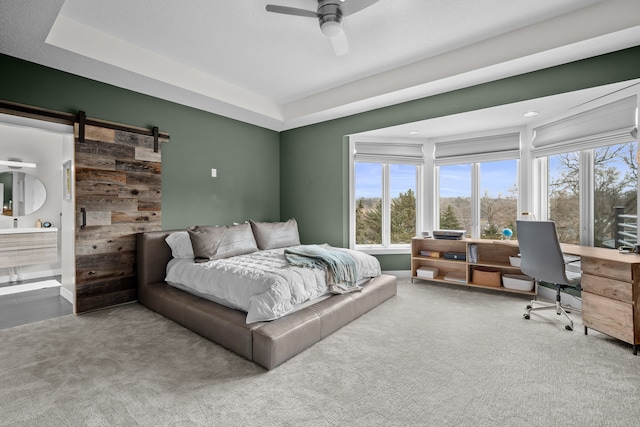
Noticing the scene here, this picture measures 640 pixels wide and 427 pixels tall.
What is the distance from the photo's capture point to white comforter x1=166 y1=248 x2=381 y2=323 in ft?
7.76

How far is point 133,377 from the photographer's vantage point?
6.70 ft

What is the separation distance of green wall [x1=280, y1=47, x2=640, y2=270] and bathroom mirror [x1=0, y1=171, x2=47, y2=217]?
417 centimetres

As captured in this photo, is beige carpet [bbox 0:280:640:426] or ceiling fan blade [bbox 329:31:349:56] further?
ceiling fan blade [bbox 329:31:349:56]

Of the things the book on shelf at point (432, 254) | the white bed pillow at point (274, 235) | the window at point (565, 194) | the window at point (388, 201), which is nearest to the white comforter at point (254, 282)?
the white bed pillow at point (274, 235)

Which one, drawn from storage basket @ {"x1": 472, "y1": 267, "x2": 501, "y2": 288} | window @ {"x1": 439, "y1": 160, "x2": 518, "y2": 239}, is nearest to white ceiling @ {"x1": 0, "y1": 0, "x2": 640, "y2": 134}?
window @ {"x1": 439, "y1": 160, "x2": 518, "y2": 239}

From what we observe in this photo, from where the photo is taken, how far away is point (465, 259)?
4277 mm

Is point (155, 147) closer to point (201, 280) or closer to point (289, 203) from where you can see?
point (201, 280)

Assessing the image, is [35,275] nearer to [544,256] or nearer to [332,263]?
[332,263]

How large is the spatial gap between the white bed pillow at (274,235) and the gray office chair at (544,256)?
9.67 ft

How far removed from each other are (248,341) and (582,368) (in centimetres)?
250

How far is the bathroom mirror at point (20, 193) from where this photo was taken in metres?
4.77

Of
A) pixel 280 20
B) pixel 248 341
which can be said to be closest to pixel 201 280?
pixel 248 341

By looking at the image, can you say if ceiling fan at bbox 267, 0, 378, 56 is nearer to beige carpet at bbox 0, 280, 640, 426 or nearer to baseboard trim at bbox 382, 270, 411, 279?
beige carpet at bbox 0, 280, 640, 426

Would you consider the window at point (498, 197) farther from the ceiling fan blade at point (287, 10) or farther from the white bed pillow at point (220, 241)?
the ceiling fan blade at point (287, 10)
